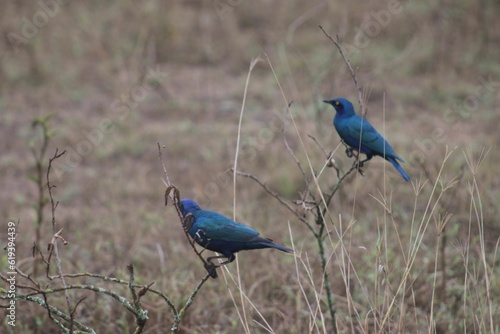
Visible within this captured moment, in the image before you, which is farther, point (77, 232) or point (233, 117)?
point (233, 117)

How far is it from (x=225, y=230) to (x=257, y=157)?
444 cm

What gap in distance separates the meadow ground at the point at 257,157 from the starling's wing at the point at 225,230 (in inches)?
10.4

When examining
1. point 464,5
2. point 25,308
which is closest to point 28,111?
point 25,308

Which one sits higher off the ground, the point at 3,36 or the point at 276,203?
the point at 3,36

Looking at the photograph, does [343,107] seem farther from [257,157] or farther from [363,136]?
[257,157]

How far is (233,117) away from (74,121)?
183 cm

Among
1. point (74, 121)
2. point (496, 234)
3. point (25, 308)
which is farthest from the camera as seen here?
point (74, 121)

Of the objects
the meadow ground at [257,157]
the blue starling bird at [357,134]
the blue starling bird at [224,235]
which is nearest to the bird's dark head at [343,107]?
the blue starling bird at [357,134]

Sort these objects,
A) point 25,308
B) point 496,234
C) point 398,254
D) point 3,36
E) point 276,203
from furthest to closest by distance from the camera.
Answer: point 3,36 → point 276,203 → point 496,234 → point 398,254 → point 25,308

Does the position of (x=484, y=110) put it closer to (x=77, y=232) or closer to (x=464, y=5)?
(x=464, y=5)

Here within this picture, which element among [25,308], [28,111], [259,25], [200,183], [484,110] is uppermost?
[259,25]

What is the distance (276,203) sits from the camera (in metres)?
5.22

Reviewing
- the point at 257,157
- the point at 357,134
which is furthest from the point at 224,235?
the point at 257,157

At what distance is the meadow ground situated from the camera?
3363 mm
